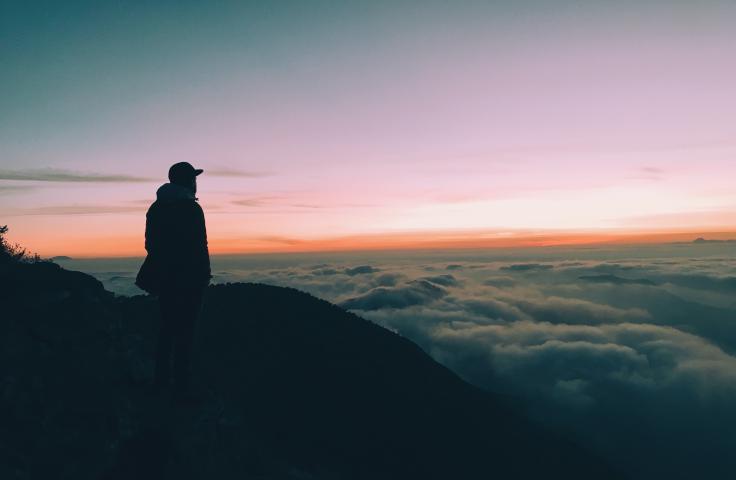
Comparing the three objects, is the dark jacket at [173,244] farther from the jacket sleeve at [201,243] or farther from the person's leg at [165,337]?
the person's leg at [165,337]

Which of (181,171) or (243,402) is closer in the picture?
(181,171)

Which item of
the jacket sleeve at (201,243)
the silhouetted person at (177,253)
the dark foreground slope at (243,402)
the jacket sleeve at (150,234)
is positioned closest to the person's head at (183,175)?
the silhouetted person at (177,253)

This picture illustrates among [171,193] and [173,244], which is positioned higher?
[171,193]

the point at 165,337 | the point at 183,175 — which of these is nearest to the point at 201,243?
the point at 183,175

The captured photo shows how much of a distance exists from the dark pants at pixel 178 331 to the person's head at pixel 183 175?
1.83 m

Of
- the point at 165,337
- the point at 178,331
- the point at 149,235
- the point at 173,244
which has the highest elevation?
the point at 149,235

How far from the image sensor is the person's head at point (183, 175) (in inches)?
303

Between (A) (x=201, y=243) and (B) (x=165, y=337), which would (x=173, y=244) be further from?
(B) (x=165, y=337)

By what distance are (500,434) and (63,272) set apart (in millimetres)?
59781

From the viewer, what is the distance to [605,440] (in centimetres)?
15325

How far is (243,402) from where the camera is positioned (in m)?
29.1

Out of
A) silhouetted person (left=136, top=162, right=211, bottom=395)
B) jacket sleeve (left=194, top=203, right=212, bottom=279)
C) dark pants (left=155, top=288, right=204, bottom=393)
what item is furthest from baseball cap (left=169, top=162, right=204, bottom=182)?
dark pants (left=155, top=288, right=204, bottom=393)

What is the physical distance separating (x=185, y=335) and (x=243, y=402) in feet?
77.4

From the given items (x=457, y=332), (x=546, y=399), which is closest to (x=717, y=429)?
(x=546, y=399)
